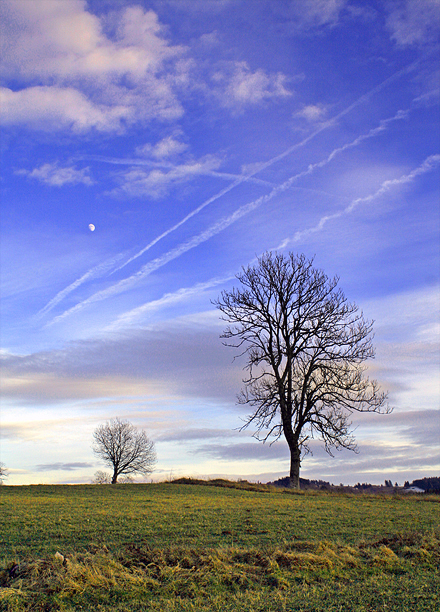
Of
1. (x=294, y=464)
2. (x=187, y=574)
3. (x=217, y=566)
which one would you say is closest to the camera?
(x=187, y=574)

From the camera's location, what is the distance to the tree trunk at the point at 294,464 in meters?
26.5

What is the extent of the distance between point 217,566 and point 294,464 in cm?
2159

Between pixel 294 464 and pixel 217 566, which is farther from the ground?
pixel 294 464

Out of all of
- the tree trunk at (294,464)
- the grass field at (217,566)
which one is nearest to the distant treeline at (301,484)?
the tree trunk at (294,464)

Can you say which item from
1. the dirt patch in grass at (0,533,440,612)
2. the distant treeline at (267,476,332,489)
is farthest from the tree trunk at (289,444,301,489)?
the dirt patch in grass at (0,533,440,612)

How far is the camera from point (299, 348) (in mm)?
28016

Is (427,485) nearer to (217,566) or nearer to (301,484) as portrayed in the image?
(301,484)

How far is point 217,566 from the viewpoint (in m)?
6.38

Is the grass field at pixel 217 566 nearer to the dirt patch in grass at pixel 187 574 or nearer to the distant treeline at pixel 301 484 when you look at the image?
the dirt patch in grass at pixel 187 574

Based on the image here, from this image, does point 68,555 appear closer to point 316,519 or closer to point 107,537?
point 107,537

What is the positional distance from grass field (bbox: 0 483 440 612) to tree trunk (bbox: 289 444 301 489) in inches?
620

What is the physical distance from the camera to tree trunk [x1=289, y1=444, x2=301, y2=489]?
86.9ft

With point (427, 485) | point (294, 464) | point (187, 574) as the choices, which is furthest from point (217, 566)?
point (427, 485)

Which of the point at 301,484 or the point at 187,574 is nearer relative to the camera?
the point at 187,574
